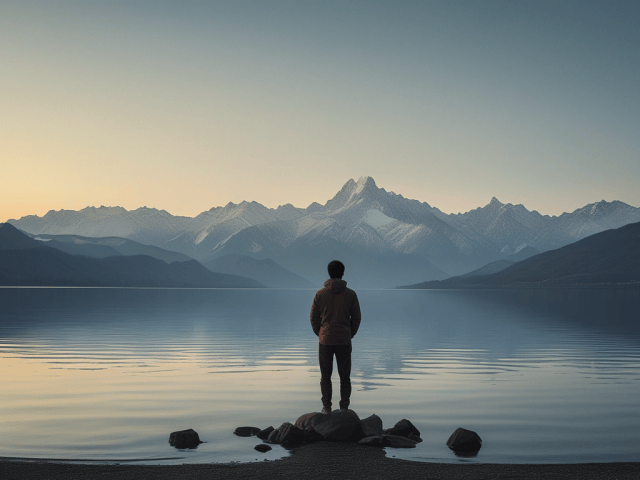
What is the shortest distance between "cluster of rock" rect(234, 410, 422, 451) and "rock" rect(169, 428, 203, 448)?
72.4 inches

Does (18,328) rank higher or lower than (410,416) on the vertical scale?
higher

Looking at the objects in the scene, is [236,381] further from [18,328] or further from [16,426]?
[18,328]

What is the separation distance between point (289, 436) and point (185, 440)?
8.99 feet

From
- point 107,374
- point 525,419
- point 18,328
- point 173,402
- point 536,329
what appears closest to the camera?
point 525,419

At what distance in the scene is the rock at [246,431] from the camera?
1888cm

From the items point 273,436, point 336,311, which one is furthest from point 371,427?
point 336,311

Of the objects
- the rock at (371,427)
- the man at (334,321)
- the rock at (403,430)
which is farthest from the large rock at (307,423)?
the rock at (403,430)

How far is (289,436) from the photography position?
1714 centimetres

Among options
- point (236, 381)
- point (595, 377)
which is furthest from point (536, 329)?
point (236, 381)

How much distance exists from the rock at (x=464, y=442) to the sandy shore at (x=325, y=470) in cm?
220

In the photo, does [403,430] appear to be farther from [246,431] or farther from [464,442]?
[246,431]

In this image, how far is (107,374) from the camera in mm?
32625

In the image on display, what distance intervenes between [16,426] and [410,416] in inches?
484

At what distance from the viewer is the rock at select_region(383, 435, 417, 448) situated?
1717 cm
